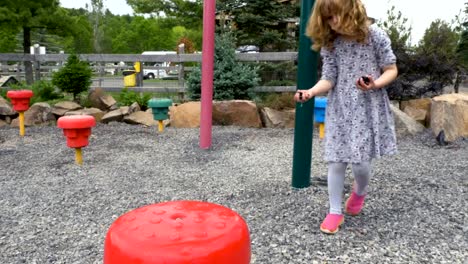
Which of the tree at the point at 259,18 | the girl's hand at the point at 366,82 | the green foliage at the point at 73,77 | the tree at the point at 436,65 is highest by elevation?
the tree at the point at 259,18

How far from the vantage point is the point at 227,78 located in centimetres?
680

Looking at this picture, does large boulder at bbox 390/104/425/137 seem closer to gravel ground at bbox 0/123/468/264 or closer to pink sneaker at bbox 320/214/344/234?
gravel ground at bbox 0/123/468/264

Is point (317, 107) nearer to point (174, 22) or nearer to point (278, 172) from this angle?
point (278, 172)

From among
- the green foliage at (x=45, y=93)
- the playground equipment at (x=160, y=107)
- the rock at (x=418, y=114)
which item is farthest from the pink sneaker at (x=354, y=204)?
the green foliage at (x=45, y=93)

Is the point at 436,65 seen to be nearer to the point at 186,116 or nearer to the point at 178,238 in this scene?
the point at 186,116

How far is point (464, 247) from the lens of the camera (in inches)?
82.5

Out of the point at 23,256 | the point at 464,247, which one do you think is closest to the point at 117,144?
the point at 23,256

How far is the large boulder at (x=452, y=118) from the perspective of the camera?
502 centimetres

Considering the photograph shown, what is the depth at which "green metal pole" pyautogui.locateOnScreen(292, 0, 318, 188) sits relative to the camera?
284 cm

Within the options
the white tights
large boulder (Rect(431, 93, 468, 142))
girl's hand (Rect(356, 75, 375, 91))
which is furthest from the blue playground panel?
girl's hand (Rect(356, 75, 375, 91))

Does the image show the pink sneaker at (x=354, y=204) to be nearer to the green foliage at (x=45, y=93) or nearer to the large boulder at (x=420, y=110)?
the large boulder at (x=420, y=110)

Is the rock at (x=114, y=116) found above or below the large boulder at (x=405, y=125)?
below

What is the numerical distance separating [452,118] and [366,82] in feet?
12.4

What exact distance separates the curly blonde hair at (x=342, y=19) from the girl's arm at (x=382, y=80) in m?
0.19
